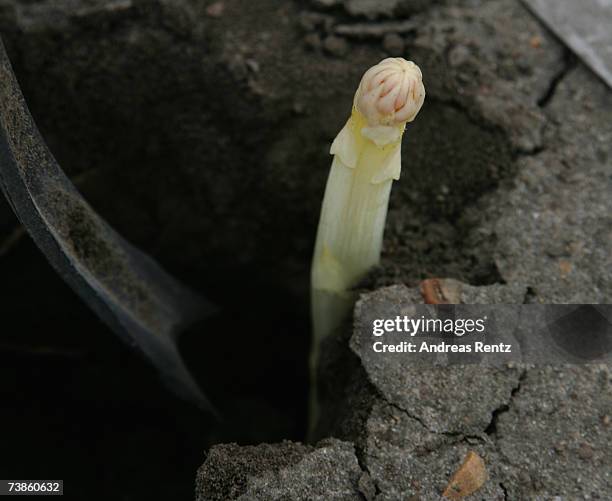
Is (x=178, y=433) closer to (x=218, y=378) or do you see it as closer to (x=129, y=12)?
(x=218, y=378)

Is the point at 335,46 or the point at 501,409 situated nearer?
the point at 501,409

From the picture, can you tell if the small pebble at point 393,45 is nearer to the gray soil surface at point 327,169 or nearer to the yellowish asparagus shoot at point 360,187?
the gray soil surface at point 327,169

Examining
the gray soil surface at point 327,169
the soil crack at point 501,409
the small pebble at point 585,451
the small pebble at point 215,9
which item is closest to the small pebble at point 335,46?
the gray soil surface at point 327,169

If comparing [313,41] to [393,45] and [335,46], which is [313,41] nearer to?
[335,46]

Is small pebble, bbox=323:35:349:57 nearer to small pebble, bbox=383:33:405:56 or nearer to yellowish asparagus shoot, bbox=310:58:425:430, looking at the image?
small pebble, bbox=383:33:405:56

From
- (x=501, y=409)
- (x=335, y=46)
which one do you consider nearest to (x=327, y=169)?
(x=335, y=46)

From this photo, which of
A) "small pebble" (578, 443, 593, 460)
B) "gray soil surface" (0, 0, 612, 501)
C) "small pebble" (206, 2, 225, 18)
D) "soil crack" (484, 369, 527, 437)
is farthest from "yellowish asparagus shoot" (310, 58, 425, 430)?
"small pebble" (206, 2, 225, 18)

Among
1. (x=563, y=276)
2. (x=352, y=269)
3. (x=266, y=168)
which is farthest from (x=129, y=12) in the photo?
(x=563, y=276)
